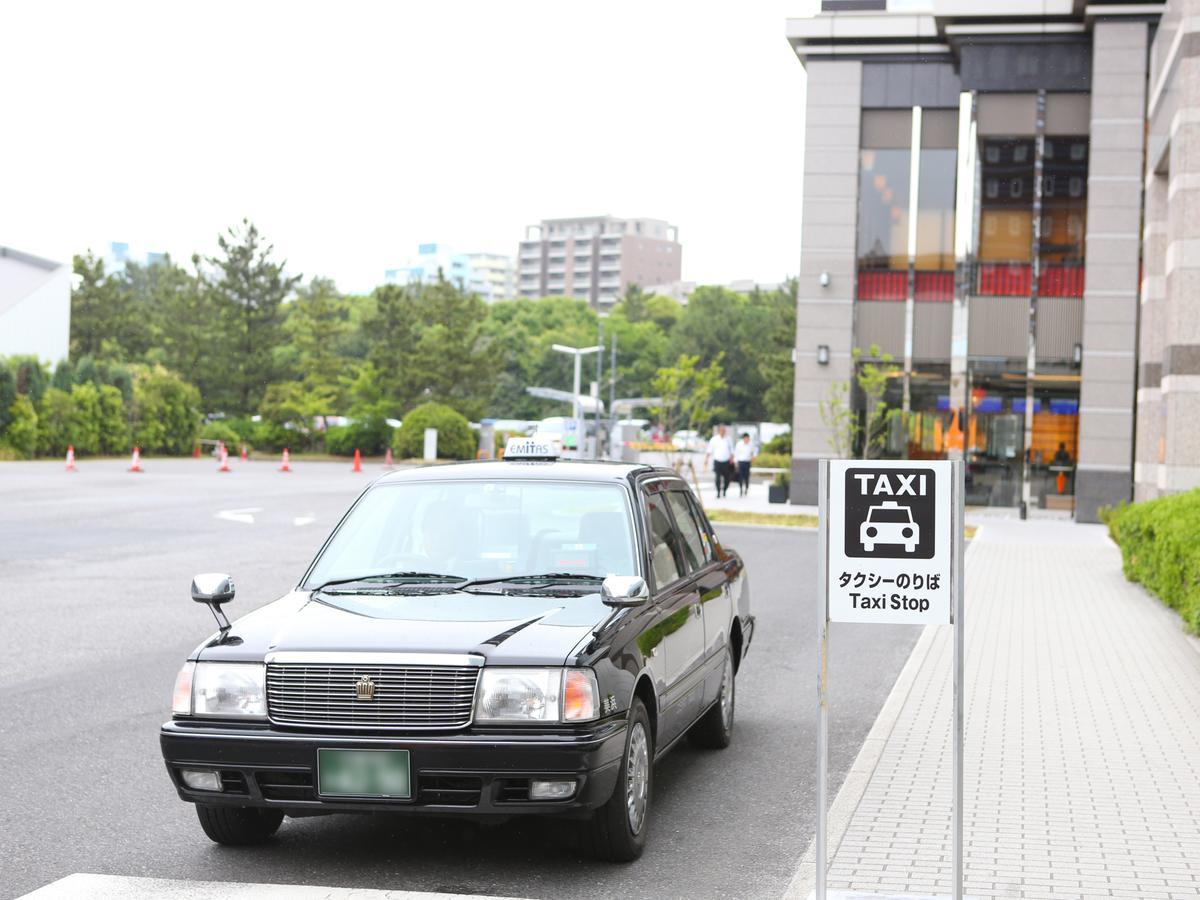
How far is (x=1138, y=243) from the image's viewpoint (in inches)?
1209

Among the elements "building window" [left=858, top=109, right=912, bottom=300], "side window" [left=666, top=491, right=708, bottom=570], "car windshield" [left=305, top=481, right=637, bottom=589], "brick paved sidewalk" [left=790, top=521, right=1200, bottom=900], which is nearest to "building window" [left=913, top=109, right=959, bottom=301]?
"building window" [left=858, top=109, right=912, bottom=300]

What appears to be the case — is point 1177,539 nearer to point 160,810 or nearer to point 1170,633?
point 1170,633

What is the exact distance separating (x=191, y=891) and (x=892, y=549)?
9.29 ft

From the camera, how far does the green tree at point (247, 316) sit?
75.1 m

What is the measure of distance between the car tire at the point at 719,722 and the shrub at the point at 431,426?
56175mm

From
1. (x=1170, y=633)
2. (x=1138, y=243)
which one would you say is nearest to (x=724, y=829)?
(x=1170, y=633)

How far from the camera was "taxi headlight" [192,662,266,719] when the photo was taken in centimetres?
567

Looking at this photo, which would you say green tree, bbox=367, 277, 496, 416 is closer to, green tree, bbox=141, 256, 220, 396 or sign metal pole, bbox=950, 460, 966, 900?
green tree, bbox=141, 256, 220, 396

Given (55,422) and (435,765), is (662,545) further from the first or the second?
(55,422)

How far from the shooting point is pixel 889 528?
521 centimetres

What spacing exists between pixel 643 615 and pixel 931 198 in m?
27.9

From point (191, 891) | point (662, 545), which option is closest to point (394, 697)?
point (191, 891)

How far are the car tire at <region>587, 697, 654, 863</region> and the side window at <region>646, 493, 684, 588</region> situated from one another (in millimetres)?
896

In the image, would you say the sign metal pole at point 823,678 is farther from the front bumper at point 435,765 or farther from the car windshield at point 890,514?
the front bumper at point 435,765
